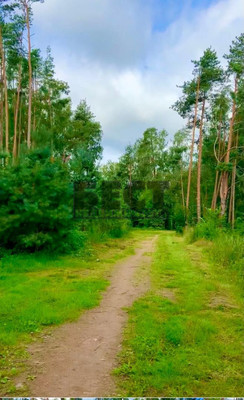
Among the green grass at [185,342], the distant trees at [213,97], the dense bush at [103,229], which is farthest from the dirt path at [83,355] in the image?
the distant trees at [213,97]

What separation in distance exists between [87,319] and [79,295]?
1.13m

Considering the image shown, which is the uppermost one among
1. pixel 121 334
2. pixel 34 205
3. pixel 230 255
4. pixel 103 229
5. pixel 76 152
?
pixel 76 152

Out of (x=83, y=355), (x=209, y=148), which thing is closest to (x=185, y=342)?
(x=83, y=355)

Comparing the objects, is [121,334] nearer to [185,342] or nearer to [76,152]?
[185,342]

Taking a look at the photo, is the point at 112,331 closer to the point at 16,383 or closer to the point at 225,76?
the point at 16,383

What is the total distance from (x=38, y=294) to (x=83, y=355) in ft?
8.67

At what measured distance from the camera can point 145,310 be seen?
5.55 metres

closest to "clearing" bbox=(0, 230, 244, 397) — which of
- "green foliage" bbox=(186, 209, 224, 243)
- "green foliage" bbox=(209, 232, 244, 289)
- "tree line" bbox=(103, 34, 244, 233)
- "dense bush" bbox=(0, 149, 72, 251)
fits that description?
"green foliage" bbox=(209, 232, 244, 289)

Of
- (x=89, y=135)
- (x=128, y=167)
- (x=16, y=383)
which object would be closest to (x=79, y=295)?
(x=16, y=383)

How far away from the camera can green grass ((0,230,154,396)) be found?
4098 millimetres

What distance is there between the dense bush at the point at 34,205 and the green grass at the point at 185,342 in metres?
3.93

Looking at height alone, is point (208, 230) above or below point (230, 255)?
above

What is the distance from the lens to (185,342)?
13.9 feet

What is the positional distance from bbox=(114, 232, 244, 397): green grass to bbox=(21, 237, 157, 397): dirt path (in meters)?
0.15
